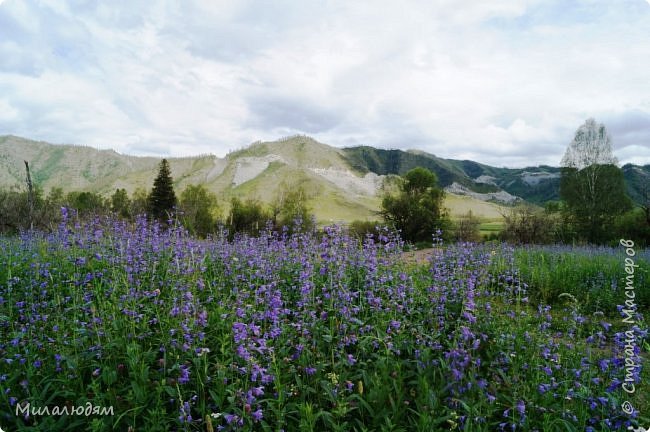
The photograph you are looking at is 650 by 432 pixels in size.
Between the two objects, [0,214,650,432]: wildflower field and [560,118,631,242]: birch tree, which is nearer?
[0,214,650,432]: wildflower field

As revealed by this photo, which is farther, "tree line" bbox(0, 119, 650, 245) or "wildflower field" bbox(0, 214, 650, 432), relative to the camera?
"tree line" bbox(0, 119, 650, 245)

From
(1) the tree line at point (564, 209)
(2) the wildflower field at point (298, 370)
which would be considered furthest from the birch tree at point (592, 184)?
(2) the wildflower field at point (298, 370)

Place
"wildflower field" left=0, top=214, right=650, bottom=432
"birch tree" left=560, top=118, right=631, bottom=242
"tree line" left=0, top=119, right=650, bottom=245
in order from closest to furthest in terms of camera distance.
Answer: "wildflower field" left=0, top=214, right=650, bottom=432 < "tree line" left=0, top=119, right=650, bottom=245 < "birch tree" left=560, top=118, right=631, bottom=242

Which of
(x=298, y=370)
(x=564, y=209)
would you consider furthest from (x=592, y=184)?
(x=298, y=370)

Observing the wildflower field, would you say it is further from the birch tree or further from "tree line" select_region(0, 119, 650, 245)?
the birch tree

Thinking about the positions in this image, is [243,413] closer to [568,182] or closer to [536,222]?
[536,222]

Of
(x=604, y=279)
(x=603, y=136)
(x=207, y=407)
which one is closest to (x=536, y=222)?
(x=603, y=136)

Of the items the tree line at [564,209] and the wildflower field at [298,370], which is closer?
the wildflower field at [298,370]

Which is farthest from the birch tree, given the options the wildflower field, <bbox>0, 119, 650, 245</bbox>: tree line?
the wildflower field

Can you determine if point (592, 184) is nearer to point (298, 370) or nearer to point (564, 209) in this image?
point (564, 209)

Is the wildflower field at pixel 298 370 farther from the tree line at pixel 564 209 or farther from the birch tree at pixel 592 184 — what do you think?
the birch tree at pixel 592 184

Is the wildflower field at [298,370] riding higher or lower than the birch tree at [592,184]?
lower

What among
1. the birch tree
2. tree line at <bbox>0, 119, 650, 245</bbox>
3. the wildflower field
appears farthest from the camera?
the birch tree

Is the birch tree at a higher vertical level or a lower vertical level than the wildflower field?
higher
